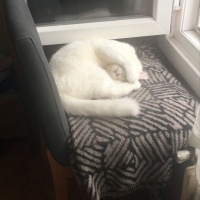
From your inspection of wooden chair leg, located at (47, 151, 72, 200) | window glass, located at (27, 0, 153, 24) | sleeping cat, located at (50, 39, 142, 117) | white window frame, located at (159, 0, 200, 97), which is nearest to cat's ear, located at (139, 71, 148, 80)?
sleeping cat, located at (50, 39, 142, 117)

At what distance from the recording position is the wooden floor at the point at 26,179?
1.42 meters

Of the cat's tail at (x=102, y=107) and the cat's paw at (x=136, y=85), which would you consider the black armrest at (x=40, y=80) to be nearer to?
the cat's tail at (x=102, y=107)

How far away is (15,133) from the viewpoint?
169cm

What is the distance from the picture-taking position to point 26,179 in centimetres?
153

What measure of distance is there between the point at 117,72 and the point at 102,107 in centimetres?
20

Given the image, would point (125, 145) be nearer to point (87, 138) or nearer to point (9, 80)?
point (87, 138)

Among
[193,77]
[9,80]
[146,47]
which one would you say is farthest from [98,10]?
[9,80]

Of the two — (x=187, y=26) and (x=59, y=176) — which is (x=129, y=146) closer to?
(x=59, y=176)

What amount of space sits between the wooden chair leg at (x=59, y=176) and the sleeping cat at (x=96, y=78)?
20 centimetres

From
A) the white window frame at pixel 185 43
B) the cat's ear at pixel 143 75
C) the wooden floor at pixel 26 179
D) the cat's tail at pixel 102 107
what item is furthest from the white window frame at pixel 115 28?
the wooden floor at pixel 26 179

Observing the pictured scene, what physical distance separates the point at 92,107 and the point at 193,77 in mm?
447

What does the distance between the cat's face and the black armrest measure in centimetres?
28

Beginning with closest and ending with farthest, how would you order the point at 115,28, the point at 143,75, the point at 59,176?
the point at 59,176 → the point at 143,75 → the point at 115,28

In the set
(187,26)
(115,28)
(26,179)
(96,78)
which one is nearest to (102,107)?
(96,78)
